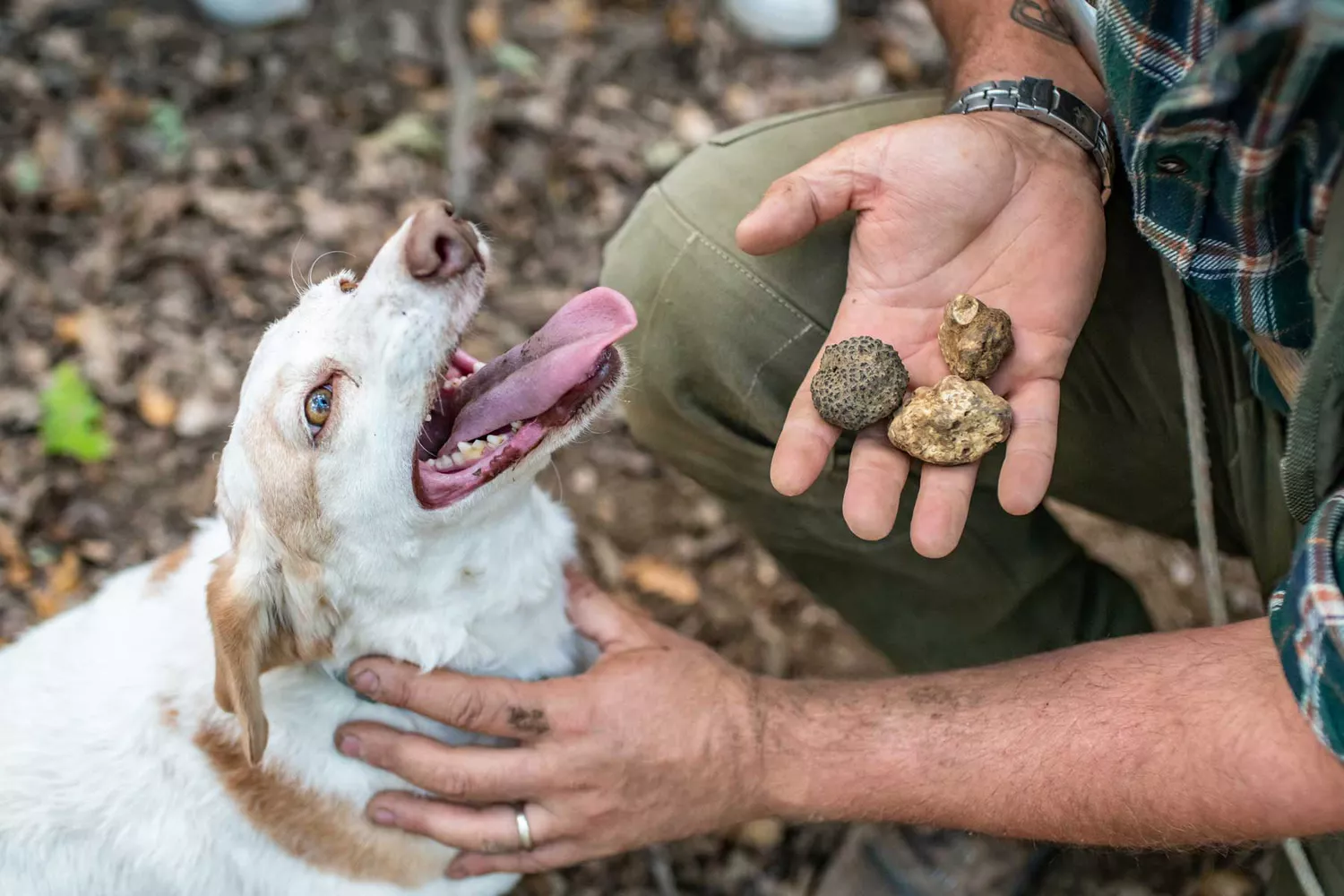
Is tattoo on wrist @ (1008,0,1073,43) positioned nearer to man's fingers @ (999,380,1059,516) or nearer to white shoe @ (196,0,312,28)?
man's fingers @ (999,380,1059,516)

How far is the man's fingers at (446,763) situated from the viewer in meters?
2.14

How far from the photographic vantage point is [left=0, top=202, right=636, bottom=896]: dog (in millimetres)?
1994

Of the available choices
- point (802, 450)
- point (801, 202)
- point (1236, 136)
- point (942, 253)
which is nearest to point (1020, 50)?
point (942, 253)

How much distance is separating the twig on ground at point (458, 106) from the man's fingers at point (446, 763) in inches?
88.9

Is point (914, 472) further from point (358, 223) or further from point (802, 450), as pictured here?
point (358, 223)

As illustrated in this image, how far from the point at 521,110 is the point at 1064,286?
2.68 metres

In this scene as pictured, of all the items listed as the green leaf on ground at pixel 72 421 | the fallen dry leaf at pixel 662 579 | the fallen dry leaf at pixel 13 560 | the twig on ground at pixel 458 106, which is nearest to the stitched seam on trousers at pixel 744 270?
the fallen dry leaf at pixel 662 579

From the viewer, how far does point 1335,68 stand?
1.44 metres

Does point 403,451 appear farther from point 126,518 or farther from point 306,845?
point 126,518

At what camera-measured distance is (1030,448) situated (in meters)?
1.96

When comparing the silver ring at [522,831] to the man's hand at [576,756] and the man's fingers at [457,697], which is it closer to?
the man's hand at [576,756]

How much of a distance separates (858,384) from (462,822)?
1178 mm

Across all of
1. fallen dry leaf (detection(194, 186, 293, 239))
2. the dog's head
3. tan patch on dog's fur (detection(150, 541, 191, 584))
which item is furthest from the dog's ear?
fallen dry leaf (detection(194, 186, 293, 239))

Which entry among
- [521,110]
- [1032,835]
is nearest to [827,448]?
[1032,835]
